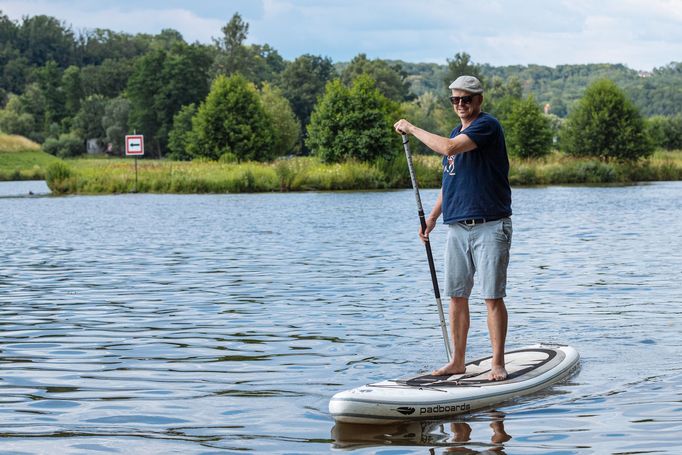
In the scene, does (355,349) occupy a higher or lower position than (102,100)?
lower

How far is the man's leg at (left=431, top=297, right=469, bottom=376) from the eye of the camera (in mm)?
8586

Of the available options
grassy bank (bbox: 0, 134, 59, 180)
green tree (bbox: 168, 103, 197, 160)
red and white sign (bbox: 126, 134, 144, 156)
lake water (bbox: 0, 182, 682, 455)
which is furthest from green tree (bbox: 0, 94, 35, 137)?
lake water (bbox: 0, 182, 682, 455)

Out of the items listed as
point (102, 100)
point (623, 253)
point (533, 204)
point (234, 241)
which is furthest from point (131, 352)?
point (102, 100)

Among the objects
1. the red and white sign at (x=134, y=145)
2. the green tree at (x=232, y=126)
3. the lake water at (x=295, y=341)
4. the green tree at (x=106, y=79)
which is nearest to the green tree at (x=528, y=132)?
the green tree at (x=232, y=126)

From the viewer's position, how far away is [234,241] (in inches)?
1043

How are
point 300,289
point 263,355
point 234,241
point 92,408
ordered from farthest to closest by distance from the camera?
point 234,241, point 300,289, point 263,355, point 92,408

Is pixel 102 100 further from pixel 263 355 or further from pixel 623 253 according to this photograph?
pixel 263 355

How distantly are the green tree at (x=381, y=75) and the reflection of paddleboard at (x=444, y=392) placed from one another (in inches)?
4980

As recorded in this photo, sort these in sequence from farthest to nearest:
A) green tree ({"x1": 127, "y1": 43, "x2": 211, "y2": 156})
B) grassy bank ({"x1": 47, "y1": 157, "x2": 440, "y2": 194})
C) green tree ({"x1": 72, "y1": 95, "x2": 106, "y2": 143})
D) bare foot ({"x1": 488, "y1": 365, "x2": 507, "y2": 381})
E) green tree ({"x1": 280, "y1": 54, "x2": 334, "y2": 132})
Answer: green tree ({"x1": 280, "y1": 54, "x2": 334, "y2": 132}), green tree ({"x1": 72, "y1": 95, "x2": 106, "y2": 143}), green tree ({"x1": 127, "y1": 43, "x2": 211, "y2": 156}), grassy bank ({"x1": 47, "y1": 157, "x2": 440, "y2": 194}), bare foot ({"x1": 488, "y1": 365, "x2": 507, "y2": 381})

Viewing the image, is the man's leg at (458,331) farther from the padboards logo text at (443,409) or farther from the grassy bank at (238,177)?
the grassy bank at (238,177)

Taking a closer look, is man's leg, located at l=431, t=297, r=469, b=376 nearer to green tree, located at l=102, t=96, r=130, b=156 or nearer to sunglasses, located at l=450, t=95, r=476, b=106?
sunglasses, located at l=450, t=95, r=476, b=106

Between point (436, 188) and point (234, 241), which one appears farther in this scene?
point (436, 188)

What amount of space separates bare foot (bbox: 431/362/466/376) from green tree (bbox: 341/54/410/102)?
12667cm

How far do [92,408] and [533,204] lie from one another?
3583 centimetres
